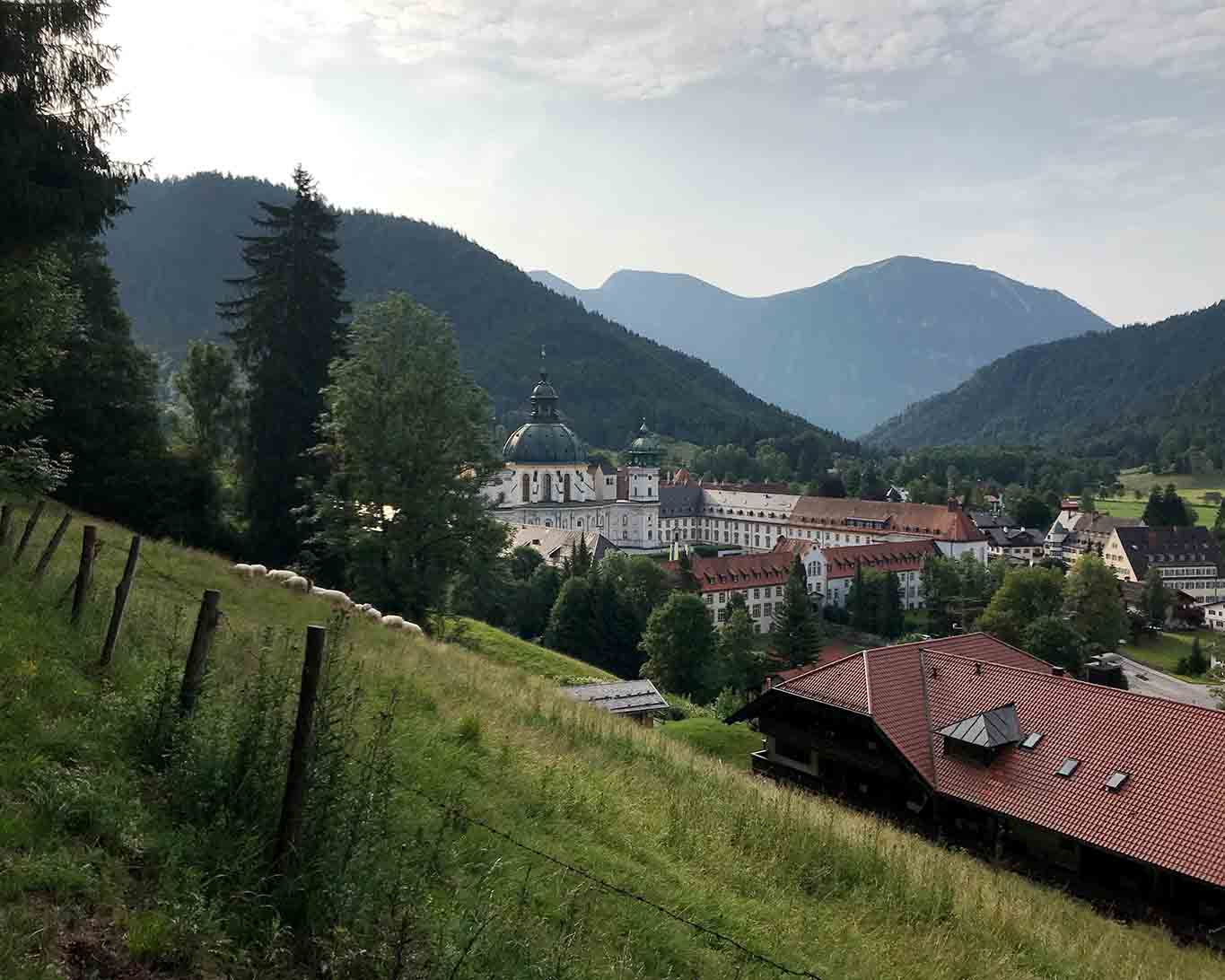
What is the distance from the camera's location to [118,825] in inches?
237

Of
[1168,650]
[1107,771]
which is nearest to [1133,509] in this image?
[1168,650]

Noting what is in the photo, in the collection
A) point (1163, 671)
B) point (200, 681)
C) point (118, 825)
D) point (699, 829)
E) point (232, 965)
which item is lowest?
point (1163, 671)

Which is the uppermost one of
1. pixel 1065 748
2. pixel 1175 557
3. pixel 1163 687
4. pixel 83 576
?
pixel 83 576

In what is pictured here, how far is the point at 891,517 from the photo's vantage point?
124 metres

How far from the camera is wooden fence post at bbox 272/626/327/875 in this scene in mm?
5965

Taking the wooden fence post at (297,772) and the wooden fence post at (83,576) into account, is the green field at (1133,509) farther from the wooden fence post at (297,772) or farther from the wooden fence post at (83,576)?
the wooden fence post at (297,772)

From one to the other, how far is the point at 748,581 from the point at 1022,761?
67152mm

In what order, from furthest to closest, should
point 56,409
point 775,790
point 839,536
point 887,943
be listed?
1. point 839,536
2. point 56,409
3. point 775,790
4. point 887,943

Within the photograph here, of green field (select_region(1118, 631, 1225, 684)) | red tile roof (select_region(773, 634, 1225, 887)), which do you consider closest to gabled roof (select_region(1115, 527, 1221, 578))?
green field (select_region(1118, 631, 1225, 684))

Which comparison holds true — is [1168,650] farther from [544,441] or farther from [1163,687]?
[544,441]

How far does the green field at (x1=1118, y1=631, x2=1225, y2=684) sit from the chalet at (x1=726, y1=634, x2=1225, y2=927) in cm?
5799

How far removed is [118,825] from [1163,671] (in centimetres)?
8421

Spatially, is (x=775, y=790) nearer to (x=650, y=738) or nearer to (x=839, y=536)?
(x=650, y=738)

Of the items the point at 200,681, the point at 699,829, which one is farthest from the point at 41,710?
the point at 699,829
